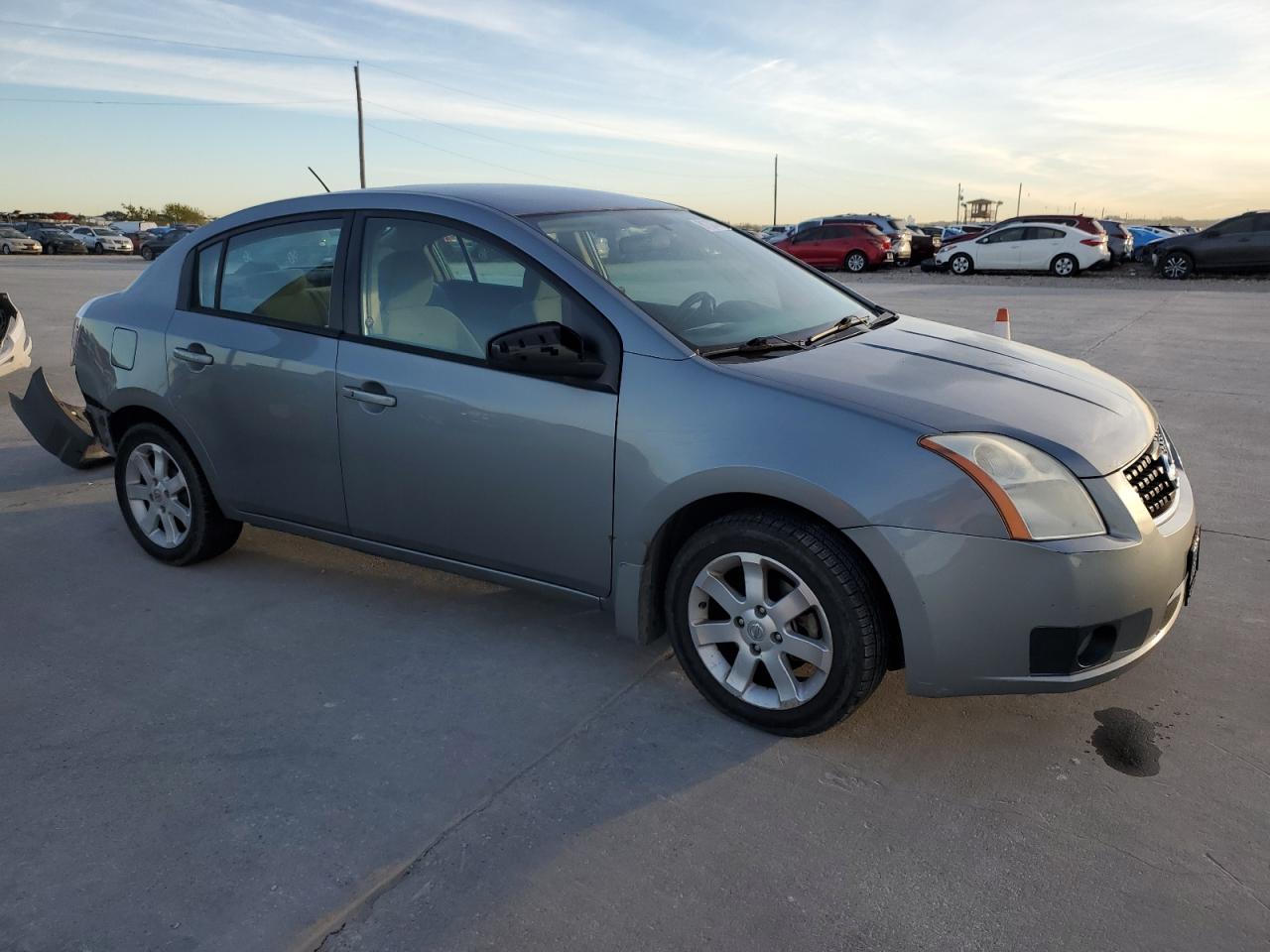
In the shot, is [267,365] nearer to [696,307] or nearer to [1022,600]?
[696,307]

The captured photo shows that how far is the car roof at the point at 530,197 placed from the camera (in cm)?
389

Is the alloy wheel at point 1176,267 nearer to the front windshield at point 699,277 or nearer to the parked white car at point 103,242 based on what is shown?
the front windshield at point 699,277

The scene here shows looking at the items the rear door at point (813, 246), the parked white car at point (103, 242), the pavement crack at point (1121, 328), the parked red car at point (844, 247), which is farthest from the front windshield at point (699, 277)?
the parked white car at point (103, 242)

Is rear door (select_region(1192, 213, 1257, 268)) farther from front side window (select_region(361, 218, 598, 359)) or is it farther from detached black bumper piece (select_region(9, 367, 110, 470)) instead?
front side window (select_region(361, 218, 598, 359))

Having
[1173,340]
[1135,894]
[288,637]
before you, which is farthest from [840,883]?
[1173,340]

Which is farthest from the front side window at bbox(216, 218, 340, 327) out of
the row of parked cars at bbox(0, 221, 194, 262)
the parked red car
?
the row of parked cars at bbox(0, 221, 194, 262)

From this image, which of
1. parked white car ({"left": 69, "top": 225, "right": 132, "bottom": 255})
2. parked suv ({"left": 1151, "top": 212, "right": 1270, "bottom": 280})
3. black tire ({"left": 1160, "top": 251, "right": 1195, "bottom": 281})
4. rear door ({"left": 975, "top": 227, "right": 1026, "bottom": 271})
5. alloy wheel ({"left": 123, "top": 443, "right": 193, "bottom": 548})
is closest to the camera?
alloy wheel ({"left": 123, "top": 443, "right": 193, "bottom": 548})

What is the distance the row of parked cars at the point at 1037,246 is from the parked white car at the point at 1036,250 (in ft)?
0.08

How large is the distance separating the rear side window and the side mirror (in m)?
1.74

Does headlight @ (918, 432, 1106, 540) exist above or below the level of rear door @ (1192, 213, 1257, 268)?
below

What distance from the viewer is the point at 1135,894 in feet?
8.25

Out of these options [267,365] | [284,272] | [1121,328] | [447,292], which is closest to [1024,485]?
[447,292]

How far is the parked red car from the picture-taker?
29.0 m

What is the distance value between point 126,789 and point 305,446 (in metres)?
1.50
